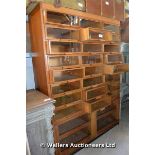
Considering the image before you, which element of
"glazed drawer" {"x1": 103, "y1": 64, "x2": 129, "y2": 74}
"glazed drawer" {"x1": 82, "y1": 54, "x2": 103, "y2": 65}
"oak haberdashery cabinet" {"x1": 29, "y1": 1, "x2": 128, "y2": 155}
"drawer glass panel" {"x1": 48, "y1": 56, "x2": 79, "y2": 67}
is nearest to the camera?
"oak haberdashery cabinet" {"x1": 29, "y1": 1, "x2": 128, "y2": 155}

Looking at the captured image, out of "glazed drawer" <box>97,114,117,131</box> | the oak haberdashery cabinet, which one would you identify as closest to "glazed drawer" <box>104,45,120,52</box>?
the oak haberdashery cabinet

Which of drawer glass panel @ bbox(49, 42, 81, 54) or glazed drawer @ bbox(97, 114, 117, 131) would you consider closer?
drawer glass panel @ bbox(49, 42, 81, 54)

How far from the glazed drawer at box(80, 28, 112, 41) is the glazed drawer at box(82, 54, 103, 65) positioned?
0.24m

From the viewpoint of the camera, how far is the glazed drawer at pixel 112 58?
2.07m

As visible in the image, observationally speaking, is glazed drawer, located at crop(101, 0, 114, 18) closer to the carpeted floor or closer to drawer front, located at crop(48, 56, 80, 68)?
drawer front, located at crop(48, 56, 80, 68)

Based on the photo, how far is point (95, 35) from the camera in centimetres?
185

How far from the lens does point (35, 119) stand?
1280mm

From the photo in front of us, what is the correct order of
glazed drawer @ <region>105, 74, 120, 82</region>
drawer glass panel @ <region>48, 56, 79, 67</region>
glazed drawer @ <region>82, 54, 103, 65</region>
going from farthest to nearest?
glazed drawer @ <region>105, 74, 120, 82</region> → glazed drawer @ <region>82, 54, 103, 65</region> → drawer glass panel @ <region>48, 56, 79, 67</region>

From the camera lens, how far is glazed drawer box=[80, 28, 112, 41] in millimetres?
1604

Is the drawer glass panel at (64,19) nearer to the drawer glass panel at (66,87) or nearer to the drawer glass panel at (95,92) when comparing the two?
the drawer glass panel at (66,87)

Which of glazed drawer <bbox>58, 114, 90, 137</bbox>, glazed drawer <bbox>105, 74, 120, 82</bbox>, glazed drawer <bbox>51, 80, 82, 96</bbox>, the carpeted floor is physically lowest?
the carpeted floor

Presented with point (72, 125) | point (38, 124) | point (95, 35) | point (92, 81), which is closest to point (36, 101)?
point (38, 124)
